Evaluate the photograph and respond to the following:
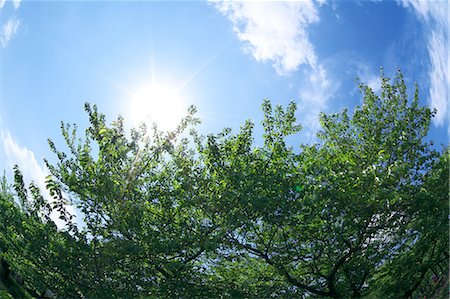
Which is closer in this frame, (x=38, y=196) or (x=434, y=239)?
(x=434, y=239)

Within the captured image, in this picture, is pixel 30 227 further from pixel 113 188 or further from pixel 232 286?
pixel 232 286

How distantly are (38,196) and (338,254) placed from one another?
12.9 m

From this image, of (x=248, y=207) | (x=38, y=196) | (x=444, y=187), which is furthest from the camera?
(x=38, y=196)

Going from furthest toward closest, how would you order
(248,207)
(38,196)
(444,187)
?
1. (38,196)
2. (444,187)
3. (248,207)

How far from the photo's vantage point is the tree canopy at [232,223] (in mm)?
15398

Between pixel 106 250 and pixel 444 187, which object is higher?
pixel 444 187

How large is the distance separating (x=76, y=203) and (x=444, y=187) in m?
14.8

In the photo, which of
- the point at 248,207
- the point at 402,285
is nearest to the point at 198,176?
the point at 248,207

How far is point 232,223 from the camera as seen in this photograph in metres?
15.3

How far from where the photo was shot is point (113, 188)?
50.4 feet

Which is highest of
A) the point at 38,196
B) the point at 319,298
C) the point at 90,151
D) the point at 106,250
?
the point at 90,151

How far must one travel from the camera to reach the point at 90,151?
1700 cm

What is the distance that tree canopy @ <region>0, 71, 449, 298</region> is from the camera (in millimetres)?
15398

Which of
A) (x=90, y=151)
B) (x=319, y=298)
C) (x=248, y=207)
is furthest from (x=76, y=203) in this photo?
(x=319, y=298)
